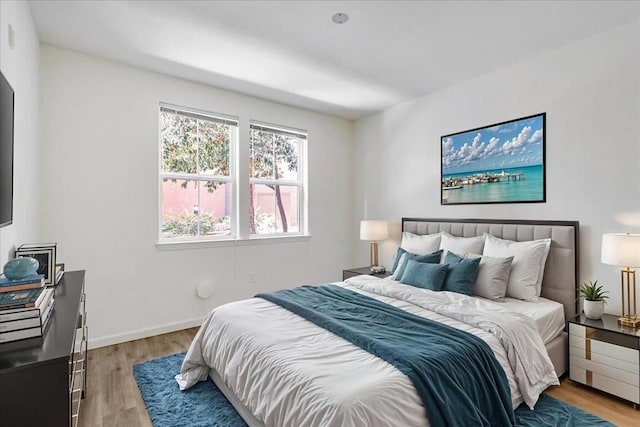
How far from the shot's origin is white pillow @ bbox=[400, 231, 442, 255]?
357 cm

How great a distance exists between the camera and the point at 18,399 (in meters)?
1.02

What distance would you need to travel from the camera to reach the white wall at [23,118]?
6.19ft

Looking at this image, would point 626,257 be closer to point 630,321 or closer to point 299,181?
point 630,321

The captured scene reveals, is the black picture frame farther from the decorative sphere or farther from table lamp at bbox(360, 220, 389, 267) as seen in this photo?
table lamp at bbox(360, 220, 389, 267)

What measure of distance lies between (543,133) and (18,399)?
147 inches

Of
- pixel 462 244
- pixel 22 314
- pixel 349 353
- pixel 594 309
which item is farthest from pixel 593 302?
pixel 22 314

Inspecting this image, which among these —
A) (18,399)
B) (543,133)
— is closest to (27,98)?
(18,399)

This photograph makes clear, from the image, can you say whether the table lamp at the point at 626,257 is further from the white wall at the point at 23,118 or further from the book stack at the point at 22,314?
the white wall at the point at 23,118

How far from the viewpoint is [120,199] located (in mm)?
3289

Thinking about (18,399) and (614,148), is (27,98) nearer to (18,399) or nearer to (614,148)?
(18,399)

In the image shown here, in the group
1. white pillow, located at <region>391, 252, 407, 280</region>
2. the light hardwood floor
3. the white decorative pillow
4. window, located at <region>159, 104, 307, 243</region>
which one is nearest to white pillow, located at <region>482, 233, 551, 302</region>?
the white decorative pillow

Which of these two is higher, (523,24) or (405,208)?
(523,24)

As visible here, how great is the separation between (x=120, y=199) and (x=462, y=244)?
11.0 ft

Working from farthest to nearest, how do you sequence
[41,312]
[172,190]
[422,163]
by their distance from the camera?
[422,163] < [172,190] < [41,312]
